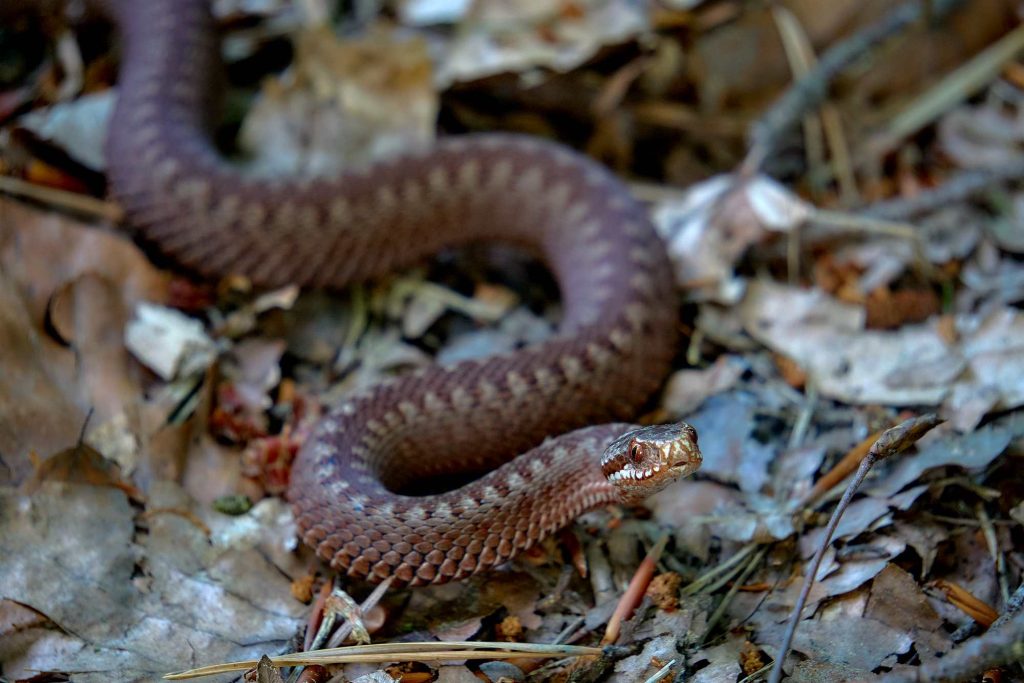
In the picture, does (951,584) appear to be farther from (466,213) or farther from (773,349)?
(466,213)

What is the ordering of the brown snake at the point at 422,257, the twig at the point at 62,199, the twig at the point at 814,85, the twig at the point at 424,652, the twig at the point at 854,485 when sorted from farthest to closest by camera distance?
the twig at the point at 814,85, the twig at the point at 62,199, the brown snake at the point at 422,257, the twig at the point at 424,652, the twig at the point at 854,485

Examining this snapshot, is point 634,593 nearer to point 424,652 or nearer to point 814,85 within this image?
point 424,652

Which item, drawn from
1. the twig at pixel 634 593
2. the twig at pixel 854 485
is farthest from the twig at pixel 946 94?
the twig at pixel 634 593

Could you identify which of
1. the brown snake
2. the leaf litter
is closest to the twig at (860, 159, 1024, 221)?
the leaf litter

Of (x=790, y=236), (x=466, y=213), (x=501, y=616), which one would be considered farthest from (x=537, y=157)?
(x=501, y=616)

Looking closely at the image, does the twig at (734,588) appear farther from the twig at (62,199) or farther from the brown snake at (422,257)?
the twig at (62,199)

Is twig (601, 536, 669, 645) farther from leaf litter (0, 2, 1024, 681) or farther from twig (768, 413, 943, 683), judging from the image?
twig (768, 413, 943, 683)
